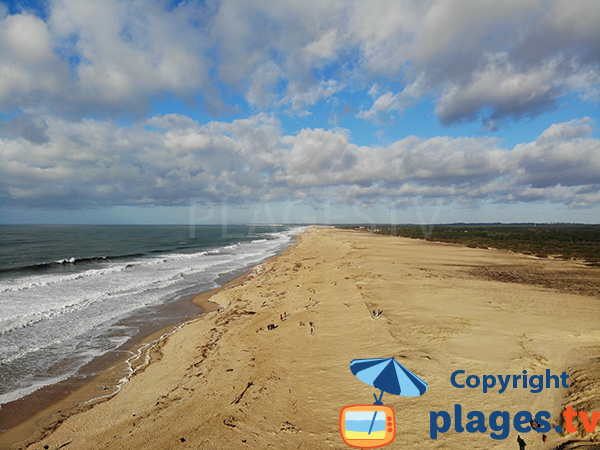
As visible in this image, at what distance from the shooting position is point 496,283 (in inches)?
640

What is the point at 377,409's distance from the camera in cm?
530

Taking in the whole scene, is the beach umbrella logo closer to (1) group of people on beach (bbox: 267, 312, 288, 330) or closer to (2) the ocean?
(1) group of people on beach (bbox: 267, 312, 288, 330)

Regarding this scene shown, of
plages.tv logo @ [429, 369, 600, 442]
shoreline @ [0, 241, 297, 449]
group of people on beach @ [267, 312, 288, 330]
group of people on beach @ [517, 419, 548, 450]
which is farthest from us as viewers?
group of people on beach @ [267, 312, 288, 330]

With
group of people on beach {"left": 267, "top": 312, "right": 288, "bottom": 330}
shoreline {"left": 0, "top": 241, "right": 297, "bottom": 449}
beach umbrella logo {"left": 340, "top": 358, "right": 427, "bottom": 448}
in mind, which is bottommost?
shoreline {"left": 0, "top": 241, "right": 297, "bottom": 449}

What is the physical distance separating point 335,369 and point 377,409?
6.27 feet

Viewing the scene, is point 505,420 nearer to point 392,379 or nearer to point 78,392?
point 392,379

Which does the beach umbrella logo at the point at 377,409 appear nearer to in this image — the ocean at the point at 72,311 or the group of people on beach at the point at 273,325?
the group of people on beach at the point at 273,325

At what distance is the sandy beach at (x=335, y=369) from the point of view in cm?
519

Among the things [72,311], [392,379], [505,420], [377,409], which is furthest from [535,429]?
[72,311]

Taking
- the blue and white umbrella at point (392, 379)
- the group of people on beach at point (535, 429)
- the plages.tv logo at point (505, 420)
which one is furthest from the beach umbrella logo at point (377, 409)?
the group of people on beach at point (535, 429)

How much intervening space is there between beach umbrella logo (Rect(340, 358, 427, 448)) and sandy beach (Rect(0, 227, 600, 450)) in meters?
0.18

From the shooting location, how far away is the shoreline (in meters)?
6.82

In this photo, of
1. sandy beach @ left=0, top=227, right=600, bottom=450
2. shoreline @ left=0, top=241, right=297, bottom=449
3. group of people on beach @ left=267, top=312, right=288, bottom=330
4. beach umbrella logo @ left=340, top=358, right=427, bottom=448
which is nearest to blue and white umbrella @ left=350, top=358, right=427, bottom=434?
beach umbrella logo @ left=340, top=358, right=427, bottom=448

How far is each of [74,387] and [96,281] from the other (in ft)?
62.9
